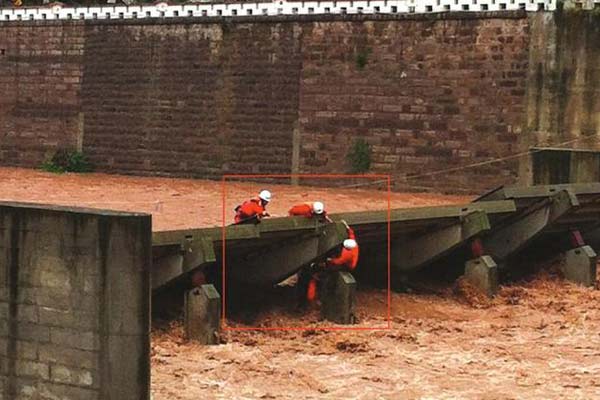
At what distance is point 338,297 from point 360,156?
9920mm

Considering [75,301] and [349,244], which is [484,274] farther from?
[75,301]

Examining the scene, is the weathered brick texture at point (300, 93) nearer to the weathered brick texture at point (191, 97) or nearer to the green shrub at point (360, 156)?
the weathered brick texture at point (191, 97)

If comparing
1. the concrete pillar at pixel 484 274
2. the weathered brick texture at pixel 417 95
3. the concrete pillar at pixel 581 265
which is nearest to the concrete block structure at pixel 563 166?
the weathered brick texture at pixel 417 95

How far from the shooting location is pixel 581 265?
588 inches

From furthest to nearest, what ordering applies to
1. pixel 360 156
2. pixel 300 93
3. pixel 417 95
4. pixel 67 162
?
pixel 67 162 → pixel 300 93 → pixel 360 156 → pixel 417 95

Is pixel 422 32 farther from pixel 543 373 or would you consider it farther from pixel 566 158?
pixel 543 373

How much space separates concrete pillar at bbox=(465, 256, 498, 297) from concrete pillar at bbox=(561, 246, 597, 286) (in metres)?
1.43

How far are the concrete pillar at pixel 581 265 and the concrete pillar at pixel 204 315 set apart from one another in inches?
229

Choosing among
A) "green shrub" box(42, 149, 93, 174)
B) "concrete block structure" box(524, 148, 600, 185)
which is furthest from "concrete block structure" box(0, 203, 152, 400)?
"green shrub" box(42, 149, 93, 174)

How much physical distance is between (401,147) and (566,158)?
11.2ft

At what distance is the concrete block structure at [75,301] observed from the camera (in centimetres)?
789

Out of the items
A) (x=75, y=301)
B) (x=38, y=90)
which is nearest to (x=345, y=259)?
(x=75, y=301)

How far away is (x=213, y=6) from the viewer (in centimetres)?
2389

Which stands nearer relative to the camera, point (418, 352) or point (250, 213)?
point (418, 352)
